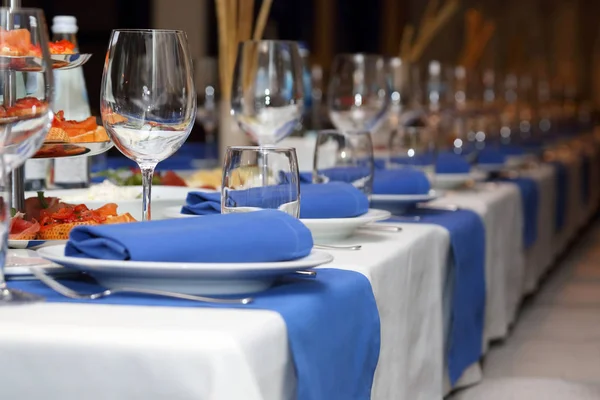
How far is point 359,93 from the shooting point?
2699mm

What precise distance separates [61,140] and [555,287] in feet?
12.4

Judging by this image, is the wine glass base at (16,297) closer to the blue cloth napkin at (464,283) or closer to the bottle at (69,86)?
the bottle at (69,86)

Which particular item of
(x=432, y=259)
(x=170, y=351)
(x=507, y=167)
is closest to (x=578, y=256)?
(x=507, y=167)

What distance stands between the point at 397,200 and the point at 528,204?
1.62 meters

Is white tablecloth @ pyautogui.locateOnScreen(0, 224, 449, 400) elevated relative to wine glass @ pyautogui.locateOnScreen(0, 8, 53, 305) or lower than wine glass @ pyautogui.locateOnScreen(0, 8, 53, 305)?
lower

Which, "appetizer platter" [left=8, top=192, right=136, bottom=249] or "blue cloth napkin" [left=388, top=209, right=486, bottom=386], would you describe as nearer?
"appetizer platter" [left=8, top=192, right=136, bottom=249]

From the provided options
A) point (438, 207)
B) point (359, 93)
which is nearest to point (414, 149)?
point (438, 207)

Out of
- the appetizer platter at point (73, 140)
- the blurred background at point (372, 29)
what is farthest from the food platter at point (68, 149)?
the blurred background at point (372, 29)

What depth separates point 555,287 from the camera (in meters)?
4.86

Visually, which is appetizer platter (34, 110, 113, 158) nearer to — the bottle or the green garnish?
the green garnish

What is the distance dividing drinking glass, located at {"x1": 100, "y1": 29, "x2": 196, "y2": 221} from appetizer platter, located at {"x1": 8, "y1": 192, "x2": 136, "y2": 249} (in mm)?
138

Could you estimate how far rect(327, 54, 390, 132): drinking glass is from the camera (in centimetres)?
270

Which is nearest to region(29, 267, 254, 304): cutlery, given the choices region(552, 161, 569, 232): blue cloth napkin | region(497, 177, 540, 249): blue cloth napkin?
region(497, 177, 540, 249): blue cloth napkin

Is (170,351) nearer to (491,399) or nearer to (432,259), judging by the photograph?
(432,259)
